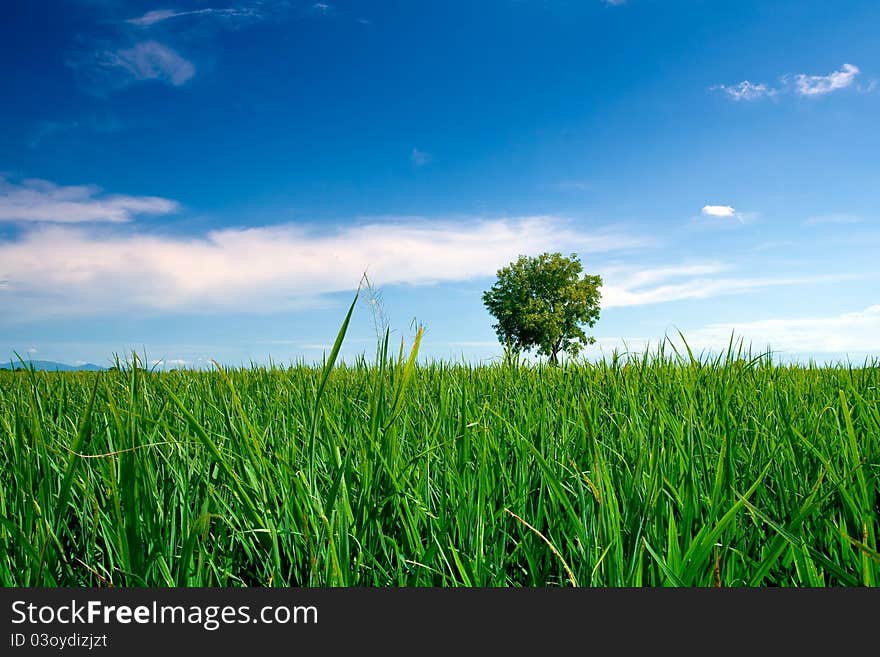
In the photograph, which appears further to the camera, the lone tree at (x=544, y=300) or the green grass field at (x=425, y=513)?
the lone tree at (x=544, y=300)

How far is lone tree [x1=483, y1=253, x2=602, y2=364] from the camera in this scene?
4309cm

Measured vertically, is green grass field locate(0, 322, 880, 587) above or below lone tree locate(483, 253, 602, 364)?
below

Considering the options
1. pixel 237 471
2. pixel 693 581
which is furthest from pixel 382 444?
pixel 693 581

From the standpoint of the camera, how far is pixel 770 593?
3.43 ft

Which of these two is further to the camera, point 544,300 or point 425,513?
point 544,300

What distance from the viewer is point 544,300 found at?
4475cm

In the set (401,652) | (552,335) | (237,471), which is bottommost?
(401,652)

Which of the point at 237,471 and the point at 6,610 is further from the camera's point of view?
the point at 237,471

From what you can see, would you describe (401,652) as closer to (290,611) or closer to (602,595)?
(290,611)

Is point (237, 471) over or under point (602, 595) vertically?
over

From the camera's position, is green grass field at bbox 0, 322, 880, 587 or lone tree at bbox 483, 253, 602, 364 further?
lone tree at bbox 483, 253, 602, 364

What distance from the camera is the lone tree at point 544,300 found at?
141 feet

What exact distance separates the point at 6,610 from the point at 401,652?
770 millimetres

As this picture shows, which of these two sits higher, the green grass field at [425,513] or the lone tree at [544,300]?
the lone tree at [544,300]
